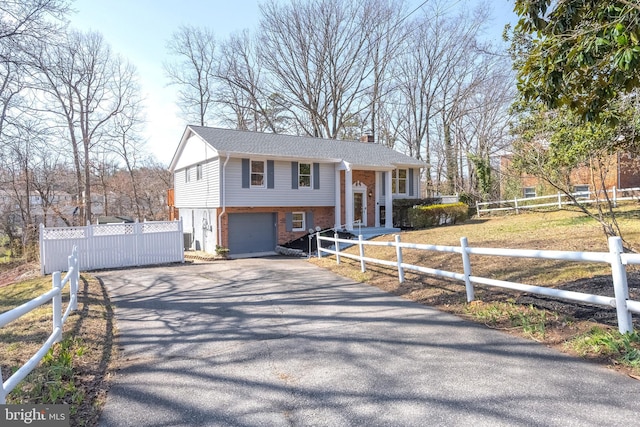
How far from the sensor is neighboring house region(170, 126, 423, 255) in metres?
16.8

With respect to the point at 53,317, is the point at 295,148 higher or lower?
higher

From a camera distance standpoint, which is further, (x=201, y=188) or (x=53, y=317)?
Answer: (x=201, y=188)

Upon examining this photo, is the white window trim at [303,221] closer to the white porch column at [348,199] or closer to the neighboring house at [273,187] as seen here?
the neighboring house at [273,187]

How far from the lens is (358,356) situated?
3.93 metres

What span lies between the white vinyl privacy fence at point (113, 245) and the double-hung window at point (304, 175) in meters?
6.56

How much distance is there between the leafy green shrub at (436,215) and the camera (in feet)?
61.9

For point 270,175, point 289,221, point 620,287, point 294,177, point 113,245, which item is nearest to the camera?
point 620,287

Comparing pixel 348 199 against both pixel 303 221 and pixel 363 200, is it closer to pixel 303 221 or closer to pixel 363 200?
pixel 363 200

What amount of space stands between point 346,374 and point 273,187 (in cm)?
1457

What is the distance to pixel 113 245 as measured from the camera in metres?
12.6

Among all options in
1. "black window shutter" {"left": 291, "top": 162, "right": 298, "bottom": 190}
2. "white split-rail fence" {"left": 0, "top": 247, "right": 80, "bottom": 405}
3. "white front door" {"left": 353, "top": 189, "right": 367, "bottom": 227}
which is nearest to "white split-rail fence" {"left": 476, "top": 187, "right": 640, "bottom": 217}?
"white front door" {"left": 353, "top": 189, "right": 367, "bottom": 227}

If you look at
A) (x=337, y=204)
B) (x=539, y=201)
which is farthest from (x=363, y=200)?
(x=539, y=201)

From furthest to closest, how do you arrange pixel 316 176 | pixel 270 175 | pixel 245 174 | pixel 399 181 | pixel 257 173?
pixel 399 181
pixel 316 176
pixel 270 175
pixel 257 173
pixel 245 174

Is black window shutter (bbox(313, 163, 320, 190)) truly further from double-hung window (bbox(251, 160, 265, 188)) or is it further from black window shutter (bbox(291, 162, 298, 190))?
double-hung window (bbox(251, 160, 265, 188))
